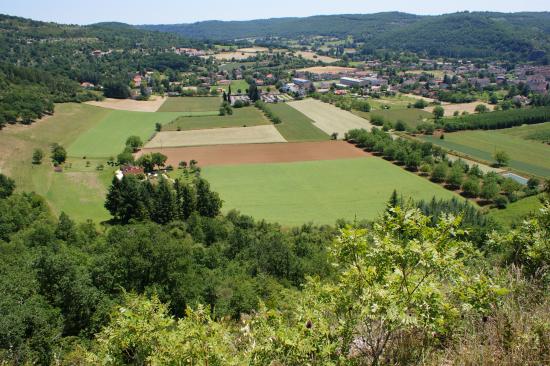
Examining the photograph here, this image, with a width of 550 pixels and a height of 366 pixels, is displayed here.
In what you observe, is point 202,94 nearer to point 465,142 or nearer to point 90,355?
point 465,142

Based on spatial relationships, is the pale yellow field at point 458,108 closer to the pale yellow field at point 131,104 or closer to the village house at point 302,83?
the village house at point 302,83

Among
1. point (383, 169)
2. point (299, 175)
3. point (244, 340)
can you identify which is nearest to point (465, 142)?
point (383, 169)

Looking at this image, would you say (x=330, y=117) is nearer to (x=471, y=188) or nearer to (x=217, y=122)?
(x=217, y=122)

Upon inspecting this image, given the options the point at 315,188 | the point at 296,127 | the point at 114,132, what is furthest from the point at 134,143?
the point at 315,188

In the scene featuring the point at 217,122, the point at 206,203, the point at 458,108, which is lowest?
the point at 206,203

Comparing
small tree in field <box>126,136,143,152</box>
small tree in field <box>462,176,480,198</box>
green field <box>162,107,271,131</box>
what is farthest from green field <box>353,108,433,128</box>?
small tree in field <box>126,136,143,152</box>

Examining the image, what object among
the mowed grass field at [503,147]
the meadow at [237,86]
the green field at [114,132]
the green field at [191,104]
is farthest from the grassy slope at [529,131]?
the meadow at [237,86]

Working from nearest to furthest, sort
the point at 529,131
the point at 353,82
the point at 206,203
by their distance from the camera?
the point at 206,203 < the point at 529,131 < the point at 353,82
